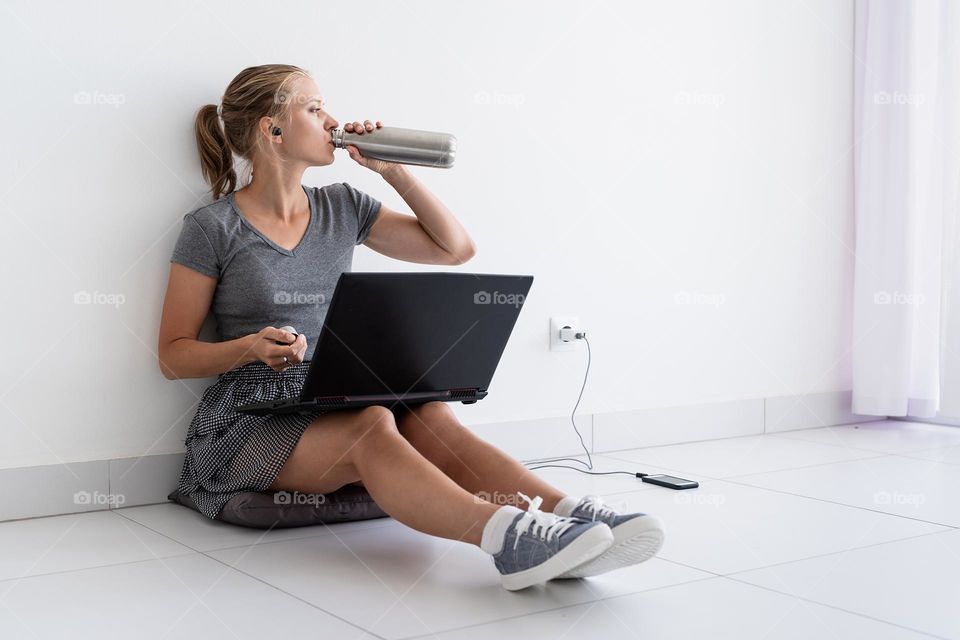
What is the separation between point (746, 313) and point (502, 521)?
177cm

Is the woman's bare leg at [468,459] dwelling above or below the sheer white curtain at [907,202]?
below

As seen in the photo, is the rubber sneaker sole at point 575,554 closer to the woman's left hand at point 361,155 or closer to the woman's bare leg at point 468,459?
the woman's bare leg at point 468,459

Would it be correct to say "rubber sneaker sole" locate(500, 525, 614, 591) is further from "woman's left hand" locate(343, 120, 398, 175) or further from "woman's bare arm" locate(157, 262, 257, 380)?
"woman's left hand" locate(343, 120, 398, 175)

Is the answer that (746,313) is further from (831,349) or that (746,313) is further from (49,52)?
(49,52)

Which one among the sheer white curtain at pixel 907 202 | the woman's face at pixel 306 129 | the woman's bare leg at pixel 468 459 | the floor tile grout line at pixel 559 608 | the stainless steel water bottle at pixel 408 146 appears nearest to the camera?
the floor tile grout line at pixel 559 608

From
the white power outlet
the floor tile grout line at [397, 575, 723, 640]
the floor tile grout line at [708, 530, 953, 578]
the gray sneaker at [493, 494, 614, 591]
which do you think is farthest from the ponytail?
the floor tile grout line at [708, 530, 953, 578]

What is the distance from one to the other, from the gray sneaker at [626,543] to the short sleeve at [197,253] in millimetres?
900

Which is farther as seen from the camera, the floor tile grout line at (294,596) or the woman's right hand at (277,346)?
the woman's right hand at (277,346)

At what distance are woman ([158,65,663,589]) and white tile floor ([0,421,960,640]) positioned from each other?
90 mm

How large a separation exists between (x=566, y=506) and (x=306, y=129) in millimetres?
911

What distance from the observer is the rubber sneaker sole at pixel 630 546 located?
1.38 metres

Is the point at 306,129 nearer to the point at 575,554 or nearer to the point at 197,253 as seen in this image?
the point at 197,253

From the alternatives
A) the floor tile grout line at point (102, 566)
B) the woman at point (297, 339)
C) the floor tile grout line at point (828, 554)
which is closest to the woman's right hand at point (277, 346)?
the woman at point (297, 339)

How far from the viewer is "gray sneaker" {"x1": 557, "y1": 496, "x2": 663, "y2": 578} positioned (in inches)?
54.2
